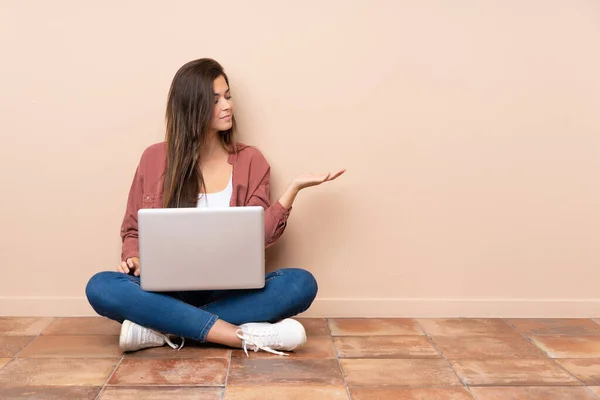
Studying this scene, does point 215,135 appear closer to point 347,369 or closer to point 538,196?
point 347,369

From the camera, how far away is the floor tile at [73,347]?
230cm

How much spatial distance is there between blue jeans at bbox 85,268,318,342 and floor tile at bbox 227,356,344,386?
0.62 ft

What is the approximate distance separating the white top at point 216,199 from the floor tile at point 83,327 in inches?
21.8

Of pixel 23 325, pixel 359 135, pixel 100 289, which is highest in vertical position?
pixel 359 135

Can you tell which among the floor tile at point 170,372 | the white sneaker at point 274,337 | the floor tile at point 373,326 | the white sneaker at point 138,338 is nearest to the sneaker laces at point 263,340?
the white sneaker at point 274,337

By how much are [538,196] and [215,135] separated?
4.12 ft

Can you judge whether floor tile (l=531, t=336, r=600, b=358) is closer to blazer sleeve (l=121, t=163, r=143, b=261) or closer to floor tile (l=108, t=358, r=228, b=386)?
floor tile (l=108, t=358, r=228, b=386)

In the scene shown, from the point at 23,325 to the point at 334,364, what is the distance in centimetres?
119

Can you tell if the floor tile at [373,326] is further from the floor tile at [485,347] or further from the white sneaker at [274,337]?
the white sneaker at [274,337]

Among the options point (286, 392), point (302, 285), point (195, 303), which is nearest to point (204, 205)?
point (195, 303)

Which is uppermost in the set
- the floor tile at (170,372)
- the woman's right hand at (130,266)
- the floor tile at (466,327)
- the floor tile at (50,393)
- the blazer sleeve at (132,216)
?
the blazer sleeve at (132,216)

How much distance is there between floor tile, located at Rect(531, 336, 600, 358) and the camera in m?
2.37

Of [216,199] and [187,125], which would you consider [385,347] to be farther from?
[187,125]

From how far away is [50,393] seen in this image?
1951 mm
